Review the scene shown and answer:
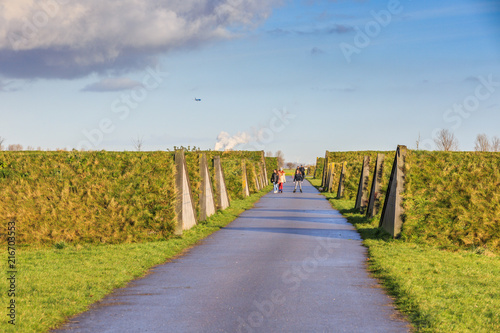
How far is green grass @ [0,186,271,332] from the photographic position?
7.72 meters

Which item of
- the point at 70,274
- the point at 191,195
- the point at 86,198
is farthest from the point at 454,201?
the point at 70,274

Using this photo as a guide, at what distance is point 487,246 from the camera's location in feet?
49.9

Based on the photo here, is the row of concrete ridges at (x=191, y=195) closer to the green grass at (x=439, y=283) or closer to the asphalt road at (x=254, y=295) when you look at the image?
the asphalt road at (x=254, y=295)

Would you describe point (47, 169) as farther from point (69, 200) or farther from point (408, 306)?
point (408, 306)

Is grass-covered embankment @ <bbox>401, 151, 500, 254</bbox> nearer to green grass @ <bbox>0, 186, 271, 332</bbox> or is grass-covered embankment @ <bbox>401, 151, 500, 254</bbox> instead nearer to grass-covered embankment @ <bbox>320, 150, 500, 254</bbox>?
grass-covered embankment @ <bbox>320, 150, 500, 254</bbox>

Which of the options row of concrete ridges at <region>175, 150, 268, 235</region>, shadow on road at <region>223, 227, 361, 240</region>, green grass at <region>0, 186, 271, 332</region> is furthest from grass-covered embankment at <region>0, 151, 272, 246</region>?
shadow on road at <region>223, 227, 361, 240</region>

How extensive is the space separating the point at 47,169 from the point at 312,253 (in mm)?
7623

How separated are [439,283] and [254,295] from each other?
3392 mm

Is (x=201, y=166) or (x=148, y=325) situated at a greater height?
(x=201, y=166)

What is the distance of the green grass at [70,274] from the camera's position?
25.3 feet

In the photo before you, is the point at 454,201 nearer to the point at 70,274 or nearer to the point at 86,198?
the point at 86,198

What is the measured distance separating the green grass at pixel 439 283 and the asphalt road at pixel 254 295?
1.08 feet

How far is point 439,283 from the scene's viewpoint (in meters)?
9.98

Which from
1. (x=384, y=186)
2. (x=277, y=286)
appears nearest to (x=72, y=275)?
(x=277, y=286)
